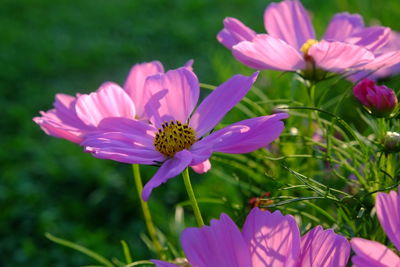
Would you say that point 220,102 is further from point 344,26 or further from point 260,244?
point 344,26

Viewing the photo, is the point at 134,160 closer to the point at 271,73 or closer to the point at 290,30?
the point at 290,30

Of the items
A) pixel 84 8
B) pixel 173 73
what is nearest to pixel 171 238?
pixel 173 73

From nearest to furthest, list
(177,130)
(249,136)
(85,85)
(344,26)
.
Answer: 1. (249,136)
2. (177,130)
3. (344,26)
4. (85,85)

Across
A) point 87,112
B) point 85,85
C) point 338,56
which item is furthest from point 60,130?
point 85,85

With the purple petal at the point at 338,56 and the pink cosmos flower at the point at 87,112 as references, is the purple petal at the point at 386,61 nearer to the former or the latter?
the purple petal at the point at 338,56

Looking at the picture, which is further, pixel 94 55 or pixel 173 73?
pixel 94 55
